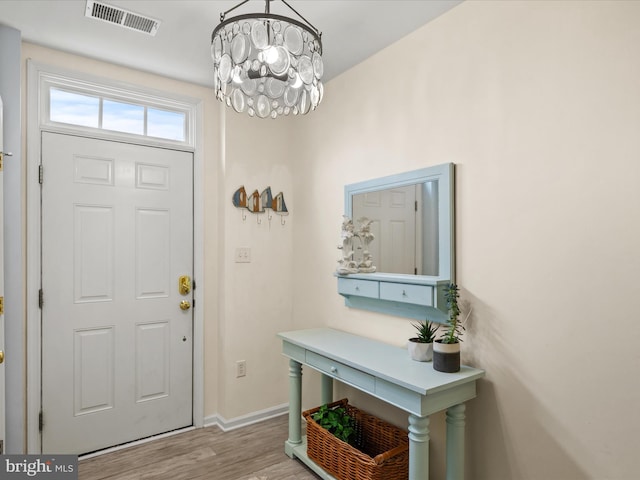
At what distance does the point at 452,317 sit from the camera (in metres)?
1.87

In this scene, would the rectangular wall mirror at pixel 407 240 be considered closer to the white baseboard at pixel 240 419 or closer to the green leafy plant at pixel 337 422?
the green leafy plant at pixel 337 422

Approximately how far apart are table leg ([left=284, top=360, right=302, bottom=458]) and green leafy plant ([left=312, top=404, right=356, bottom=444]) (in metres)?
0.15

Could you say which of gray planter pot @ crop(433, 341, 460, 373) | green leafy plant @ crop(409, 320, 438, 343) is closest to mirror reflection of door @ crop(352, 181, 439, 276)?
green leafy plant @ crop(409, 320, 438, 343)

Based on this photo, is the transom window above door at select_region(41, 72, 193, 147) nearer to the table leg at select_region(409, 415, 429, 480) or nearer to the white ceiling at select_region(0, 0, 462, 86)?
the white ceiling at select_region(0, 0, 462, 86)

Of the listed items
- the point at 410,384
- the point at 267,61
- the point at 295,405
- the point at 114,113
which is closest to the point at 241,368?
the point at 295,405

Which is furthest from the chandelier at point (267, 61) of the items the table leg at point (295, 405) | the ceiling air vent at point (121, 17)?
the table leg at point (295, 405)

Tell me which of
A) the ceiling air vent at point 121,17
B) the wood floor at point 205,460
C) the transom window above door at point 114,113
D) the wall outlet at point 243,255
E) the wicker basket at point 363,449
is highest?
the ceiling air vent at point 121,17

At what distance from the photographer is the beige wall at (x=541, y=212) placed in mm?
1426

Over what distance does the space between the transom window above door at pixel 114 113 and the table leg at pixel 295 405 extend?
5.86 ft

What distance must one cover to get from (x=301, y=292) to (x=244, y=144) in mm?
1223

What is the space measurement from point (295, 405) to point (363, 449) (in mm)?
483

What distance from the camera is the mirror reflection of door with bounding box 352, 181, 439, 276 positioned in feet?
6.83

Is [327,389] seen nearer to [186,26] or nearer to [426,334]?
[426,334]

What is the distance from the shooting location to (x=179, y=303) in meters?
2.90
